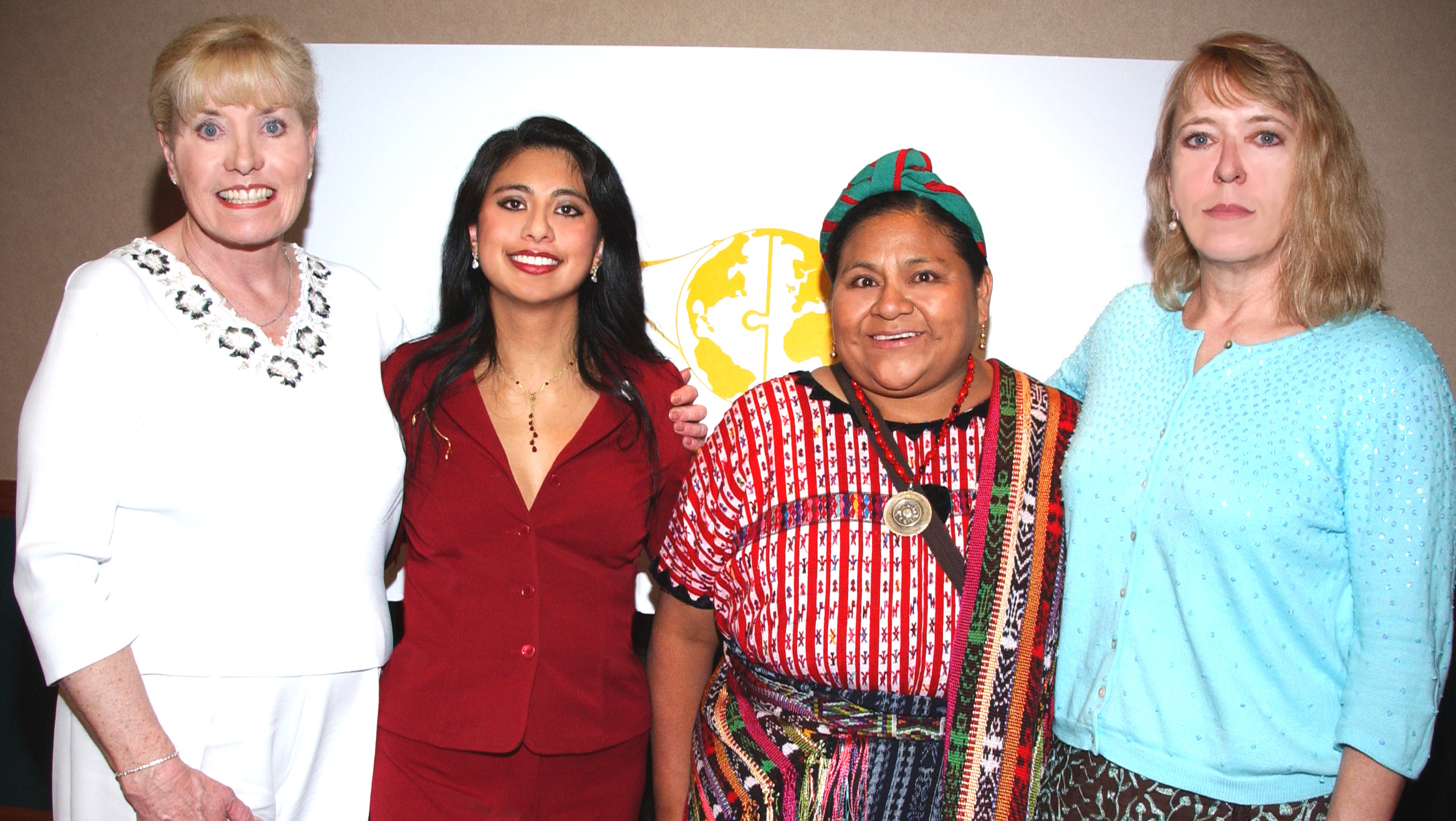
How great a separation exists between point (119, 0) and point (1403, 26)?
3.59 m

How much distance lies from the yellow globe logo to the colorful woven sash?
78cm

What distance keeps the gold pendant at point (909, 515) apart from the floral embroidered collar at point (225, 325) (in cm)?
109

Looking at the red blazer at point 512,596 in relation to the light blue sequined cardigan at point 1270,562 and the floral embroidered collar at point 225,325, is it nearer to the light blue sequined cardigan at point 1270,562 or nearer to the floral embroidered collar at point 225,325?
the floral embroidered collar at point 225,325

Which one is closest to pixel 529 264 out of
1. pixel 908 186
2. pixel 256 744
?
pixel 908 186

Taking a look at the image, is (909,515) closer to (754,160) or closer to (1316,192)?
(1316,192)

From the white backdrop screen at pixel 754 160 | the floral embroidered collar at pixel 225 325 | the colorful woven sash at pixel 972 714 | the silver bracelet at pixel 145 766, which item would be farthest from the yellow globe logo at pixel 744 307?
the silver bracelet at pixel 145 766

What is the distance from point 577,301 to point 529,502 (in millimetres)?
495

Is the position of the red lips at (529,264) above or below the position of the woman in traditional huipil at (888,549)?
above

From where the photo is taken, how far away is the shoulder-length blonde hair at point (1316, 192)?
1.39 m

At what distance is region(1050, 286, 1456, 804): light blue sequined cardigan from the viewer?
1297 mm

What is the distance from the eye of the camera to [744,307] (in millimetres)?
2424

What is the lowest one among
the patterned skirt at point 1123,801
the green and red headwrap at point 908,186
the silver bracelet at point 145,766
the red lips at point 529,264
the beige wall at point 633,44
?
the silver bracelet at point 145,766

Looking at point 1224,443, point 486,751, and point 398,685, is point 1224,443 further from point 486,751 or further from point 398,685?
point 398,685

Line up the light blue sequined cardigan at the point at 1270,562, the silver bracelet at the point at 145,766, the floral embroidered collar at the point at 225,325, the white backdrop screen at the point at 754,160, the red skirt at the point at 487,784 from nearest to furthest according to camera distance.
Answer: the light blue sequined cardigan at the point at 1270,562 < the silver bracelet at the point at 145,766 < the floral embroidered collar at the point at 225,325 < the red skirt at the point at 487,784 < the white backdrop screen at the point at 754,160
